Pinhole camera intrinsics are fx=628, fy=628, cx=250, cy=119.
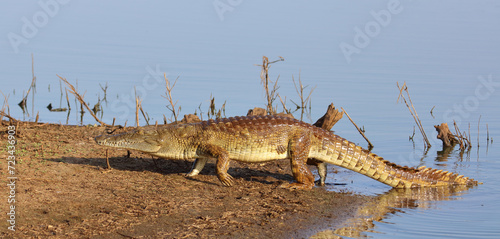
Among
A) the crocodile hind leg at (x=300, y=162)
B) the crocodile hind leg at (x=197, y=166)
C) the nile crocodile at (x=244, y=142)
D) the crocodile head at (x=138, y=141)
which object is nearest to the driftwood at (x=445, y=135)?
the nile crocodile at (x=244, y=142)

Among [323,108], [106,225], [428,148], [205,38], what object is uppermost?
[205,38]

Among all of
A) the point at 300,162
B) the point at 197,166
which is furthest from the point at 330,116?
the point at 197,166

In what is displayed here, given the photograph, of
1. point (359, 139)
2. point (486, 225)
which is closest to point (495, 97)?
point (359, 139)

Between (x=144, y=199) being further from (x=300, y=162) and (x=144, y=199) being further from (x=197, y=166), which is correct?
(x=300, y=162)

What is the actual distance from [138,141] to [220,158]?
1162 mm

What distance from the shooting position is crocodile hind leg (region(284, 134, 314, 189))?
8.37 meters

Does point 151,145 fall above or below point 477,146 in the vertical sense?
below

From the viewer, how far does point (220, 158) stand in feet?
26.9

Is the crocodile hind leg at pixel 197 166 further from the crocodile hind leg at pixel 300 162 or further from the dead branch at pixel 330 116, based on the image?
the dead branch at pixel 330 116

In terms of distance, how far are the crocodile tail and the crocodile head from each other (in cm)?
222

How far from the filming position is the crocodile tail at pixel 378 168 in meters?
8.64

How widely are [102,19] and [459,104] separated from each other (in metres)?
16.1

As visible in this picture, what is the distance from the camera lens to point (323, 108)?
14703 mm

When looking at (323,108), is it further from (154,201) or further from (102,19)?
(102,19)
